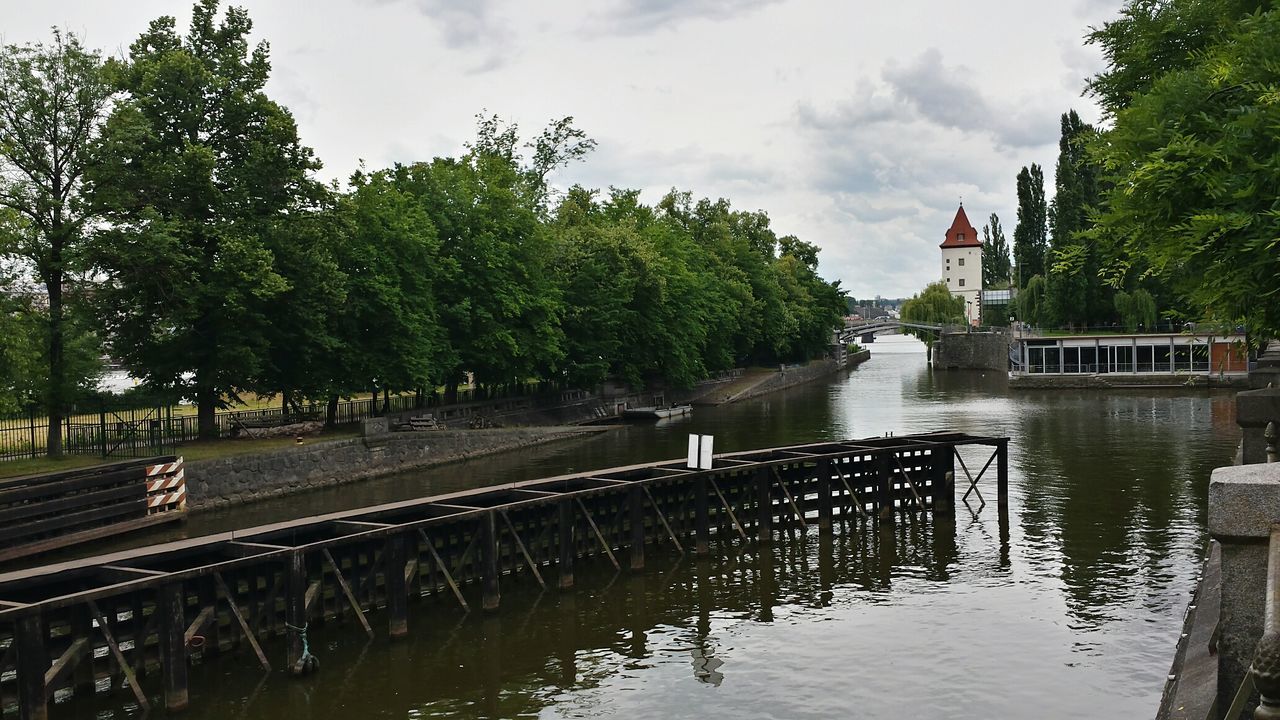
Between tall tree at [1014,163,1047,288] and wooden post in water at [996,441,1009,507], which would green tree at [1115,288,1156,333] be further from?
wooden post in water at [996,441,1009,507]

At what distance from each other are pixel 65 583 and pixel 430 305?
33.2 m

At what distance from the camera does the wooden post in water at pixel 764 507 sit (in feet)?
90.4

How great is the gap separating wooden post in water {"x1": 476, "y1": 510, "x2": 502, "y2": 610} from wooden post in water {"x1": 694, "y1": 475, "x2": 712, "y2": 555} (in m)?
6.54

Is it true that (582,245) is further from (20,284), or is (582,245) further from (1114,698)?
(1114,698)

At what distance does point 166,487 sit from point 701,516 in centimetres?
1695

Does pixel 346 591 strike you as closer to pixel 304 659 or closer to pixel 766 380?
pixel 304 659

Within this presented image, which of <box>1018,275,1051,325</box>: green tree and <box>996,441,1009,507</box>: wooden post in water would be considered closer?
<box>996,441,1009,507</box>: wooden post in water

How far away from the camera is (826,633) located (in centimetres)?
1948

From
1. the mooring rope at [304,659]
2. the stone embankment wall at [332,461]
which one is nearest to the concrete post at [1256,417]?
the mooring rope at [304,659]

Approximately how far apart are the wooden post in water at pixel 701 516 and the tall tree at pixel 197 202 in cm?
1897

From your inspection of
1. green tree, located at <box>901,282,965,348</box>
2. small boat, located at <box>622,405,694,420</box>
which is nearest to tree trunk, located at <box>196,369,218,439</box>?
small boat, located at <box>622,405,694,420</box>

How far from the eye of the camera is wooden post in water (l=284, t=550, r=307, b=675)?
17.3 metres

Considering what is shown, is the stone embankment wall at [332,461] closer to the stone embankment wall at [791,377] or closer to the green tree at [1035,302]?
the stone embankment wall at [791,377]

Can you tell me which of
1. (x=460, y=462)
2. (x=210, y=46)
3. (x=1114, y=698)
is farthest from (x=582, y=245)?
(x=1114, y=698)
